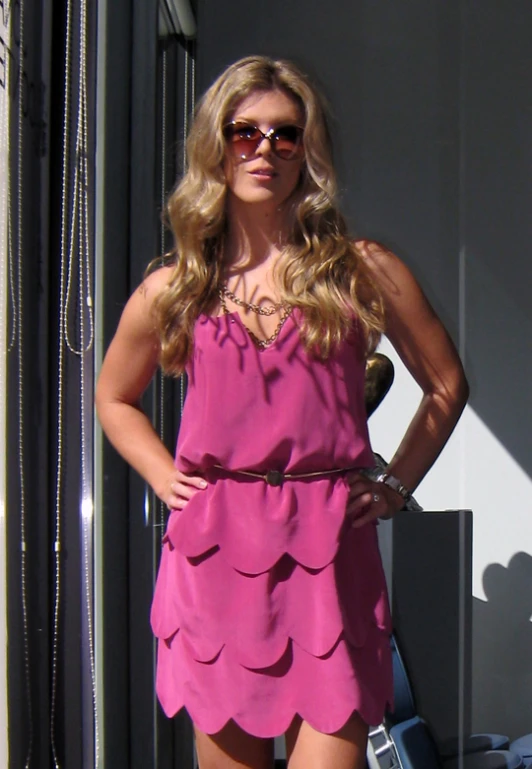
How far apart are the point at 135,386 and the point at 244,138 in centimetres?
52

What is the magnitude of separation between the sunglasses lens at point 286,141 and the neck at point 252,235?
103 millimetres

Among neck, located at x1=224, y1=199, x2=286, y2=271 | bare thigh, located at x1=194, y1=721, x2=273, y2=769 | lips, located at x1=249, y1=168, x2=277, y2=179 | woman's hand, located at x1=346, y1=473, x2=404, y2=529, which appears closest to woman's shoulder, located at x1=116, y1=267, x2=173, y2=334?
neck, located at x1=224, y1=199, x2=286, y2=271

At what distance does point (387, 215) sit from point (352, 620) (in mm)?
1749

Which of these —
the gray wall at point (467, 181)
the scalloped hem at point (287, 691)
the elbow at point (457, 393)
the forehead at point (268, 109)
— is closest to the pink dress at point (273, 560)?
the scalloped hem at point (287, 691)

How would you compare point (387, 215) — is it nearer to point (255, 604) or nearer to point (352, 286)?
point (352, 286)

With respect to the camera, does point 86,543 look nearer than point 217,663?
No

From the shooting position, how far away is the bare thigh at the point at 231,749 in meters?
1.52

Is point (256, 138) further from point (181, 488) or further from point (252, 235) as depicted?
point (181, 488)

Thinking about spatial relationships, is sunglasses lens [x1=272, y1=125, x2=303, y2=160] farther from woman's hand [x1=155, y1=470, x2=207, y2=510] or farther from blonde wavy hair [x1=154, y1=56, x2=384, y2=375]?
woman's hand [x1=155, y1=470, x2=207, y2=510]

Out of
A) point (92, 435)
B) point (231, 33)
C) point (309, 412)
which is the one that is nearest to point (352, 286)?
point (309, 412)

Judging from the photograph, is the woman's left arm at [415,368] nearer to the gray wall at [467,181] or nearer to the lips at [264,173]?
the lips at [264,173]

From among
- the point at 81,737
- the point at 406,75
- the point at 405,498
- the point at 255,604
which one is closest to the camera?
the point at 255,604

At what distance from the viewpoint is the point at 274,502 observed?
57.9 inches

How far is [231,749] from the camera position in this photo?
60.1 inches
